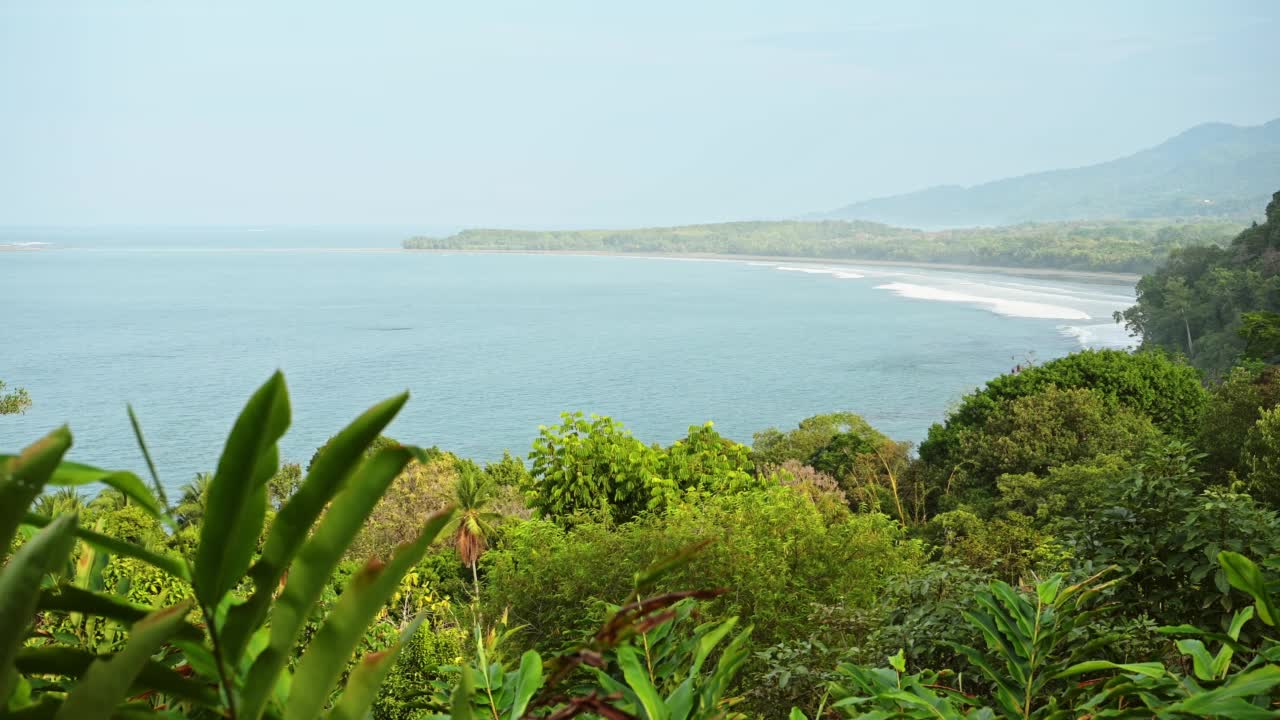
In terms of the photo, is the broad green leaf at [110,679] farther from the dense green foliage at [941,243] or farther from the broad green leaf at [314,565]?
the dense green foliage at [941,243]

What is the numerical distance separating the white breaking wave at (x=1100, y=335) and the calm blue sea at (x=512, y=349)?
0.29m

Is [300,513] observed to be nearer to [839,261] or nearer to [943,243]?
[943,243]

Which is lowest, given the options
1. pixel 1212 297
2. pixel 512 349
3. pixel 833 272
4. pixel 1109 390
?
pixel 512 349

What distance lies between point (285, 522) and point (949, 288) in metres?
115

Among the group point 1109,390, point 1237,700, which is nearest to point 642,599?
point 1237,700

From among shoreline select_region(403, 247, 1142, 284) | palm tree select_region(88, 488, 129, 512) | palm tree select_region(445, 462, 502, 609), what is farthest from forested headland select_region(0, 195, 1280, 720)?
shoreline select_region(403, 247, 1142, 284)

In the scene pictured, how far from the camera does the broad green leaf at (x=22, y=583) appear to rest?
0.62 meters

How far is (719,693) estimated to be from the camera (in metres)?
1.44

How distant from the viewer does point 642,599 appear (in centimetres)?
120

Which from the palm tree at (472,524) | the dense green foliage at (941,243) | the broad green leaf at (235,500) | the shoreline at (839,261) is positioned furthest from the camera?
the dense green foliage at (941,243)

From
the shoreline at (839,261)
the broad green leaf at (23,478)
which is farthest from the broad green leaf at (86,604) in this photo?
the shoreline at (839,261)

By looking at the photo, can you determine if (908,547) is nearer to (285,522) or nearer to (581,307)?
(285,522)

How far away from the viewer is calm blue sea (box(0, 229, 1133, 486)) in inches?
2282

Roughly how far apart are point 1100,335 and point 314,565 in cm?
7353
